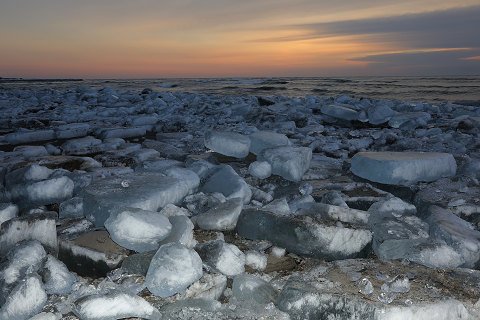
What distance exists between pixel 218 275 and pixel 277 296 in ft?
0.72

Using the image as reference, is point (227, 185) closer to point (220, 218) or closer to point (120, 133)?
point (220, 218)

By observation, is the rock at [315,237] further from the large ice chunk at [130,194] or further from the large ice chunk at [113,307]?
the large ice chunk at [113,307]

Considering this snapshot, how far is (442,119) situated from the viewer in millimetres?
5996

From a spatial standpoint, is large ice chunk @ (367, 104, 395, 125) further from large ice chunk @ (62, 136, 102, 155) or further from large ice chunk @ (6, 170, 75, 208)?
large ice chunk @ (6, 170, 75, 208)

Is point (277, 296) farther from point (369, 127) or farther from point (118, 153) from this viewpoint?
point (369, 127)

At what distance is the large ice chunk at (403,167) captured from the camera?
9.05ft

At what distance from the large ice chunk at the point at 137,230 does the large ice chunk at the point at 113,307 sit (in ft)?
1.17

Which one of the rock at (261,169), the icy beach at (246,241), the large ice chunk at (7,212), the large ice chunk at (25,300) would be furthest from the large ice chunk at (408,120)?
the large ice chunk at (25,300)

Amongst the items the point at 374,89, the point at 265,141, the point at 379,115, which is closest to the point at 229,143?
the point at 265,141

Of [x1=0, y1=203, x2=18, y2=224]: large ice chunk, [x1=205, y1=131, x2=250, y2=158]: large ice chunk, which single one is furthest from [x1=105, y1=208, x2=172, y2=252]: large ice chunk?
[x1=205, y1=131, x2=250, y2=158]: large ice chunk

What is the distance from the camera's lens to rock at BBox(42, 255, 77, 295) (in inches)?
56.1

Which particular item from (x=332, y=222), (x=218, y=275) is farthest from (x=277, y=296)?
(x=332, y=222)

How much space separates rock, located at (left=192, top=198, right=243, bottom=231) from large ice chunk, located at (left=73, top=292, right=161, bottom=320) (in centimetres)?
64

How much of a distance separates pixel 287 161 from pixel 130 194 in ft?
4.03
